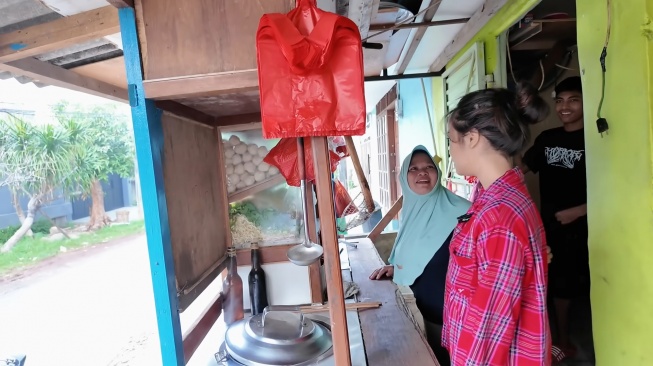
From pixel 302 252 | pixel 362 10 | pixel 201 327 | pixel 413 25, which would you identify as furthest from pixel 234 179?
pixel 413 25

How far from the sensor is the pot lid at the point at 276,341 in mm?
958

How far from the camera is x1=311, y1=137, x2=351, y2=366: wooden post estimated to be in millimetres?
691

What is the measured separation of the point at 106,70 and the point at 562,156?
2.43 metres

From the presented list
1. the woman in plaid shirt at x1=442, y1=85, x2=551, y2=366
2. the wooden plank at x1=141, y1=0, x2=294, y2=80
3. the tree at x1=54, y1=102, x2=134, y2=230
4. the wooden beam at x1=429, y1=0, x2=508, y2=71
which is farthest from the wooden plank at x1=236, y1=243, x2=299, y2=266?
the tree at x1=54, y1=102, x2=134, y2=230

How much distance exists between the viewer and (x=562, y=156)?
5.68ft

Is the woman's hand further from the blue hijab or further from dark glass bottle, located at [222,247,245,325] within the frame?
dark glass bottle, located at [222,247,245,325]

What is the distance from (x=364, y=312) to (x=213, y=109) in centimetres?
94

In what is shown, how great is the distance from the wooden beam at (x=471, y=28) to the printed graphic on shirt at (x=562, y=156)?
0.77m

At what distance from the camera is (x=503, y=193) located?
908 millimetres

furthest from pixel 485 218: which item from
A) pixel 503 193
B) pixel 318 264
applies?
pixel 318 264

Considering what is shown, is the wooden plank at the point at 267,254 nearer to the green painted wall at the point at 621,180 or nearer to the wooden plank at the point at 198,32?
the wooden plank at the point at 198,32

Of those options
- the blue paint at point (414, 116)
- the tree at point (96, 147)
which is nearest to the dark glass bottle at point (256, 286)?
the blue paint at point (414, 116)

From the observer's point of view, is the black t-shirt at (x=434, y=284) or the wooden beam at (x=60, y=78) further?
the black t-shirt at (x=434, y=284)

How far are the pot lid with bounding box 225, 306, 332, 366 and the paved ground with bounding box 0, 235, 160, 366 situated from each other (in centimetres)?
190
